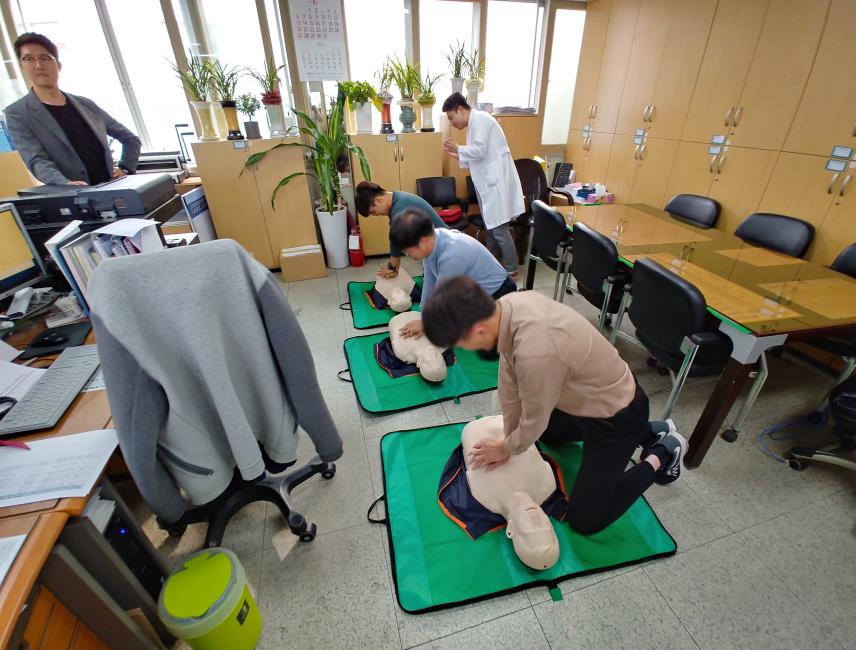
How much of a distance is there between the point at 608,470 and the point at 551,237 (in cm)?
178

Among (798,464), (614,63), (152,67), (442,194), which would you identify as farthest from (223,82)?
(798,464)

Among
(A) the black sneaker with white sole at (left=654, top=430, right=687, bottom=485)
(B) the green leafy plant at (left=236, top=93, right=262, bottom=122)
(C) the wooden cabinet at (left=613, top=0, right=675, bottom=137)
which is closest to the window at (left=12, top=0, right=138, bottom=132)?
(B) the green leafy plant at (left=236, top=93, right=262, bottom=122)

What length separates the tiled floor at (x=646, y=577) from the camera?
1.24 m

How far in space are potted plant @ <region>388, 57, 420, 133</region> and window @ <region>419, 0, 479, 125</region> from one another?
25cm

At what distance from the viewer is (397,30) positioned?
374 cm

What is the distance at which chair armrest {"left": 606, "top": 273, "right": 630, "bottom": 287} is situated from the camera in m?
2.13

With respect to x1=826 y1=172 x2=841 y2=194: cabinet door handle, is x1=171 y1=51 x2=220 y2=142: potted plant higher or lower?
higher

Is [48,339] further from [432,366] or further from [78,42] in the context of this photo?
[78,42]

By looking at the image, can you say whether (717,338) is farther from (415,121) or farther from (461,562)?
(415,121)

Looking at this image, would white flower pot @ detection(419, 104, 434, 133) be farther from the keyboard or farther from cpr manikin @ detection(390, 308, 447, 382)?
the keyboard

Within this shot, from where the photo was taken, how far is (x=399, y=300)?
9.44 feet

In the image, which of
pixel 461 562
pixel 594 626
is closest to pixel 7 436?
pixel 461 562

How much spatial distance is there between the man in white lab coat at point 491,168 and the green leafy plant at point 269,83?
150cm

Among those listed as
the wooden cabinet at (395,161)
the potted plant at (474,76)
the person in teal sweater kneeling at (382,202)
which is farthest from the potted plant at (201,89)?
the potted plant at (474,76)
